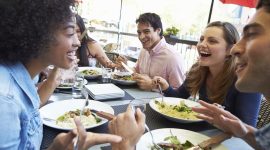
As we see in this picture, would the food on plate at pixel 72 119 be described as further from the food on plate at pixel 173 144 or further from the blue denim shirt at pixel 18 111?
the food on plate at pixel 173 144

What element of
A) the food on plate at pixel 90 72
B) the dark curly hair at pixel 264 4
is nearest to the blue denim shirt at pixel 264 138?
the dark curly hair at pixel 264 4

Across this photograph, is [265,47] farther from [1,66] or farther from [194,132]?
[1,66]

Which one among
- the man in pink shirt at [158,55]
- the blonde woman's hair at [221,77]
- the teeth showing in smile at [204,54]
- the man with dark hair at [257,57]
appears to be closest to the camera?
the man with dark hair at [257,57]

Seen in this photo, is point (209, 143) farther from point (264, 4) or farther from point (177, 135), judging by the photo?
point (264, 4)

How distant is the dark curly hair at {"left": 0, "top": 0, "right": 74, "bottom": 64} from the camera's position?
2.68ft

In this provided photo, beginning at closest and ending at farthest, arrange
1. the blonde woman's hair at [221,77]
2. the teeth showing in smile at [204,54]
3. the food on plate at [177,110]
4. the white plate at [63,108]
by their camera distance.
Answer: the white plate at [63,108]
the food on plate at [177,110]
the blonde woman's hair at [221,77]
the teeth showing in smile at [204,54]

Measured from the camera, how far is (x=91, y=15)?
737cm

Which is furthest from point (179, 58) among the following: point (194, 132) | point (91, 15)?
point (91, 15)

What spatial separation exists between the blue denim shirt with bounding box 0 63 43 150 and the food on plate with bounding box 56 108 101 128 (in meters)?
0.19

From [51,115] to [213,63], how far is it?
131cm

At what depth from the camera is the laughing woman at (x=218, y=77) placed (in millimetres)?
1569

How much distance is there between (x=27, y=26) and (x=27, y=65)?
0.19m

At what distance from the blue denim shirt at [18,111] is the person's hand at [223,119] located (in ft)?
2.68

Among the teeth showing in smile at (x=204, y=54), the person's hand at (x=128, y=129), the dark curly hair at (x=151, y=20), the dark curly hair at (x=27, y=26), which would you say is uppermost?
the dark curly hair at (x=151, y=20)
